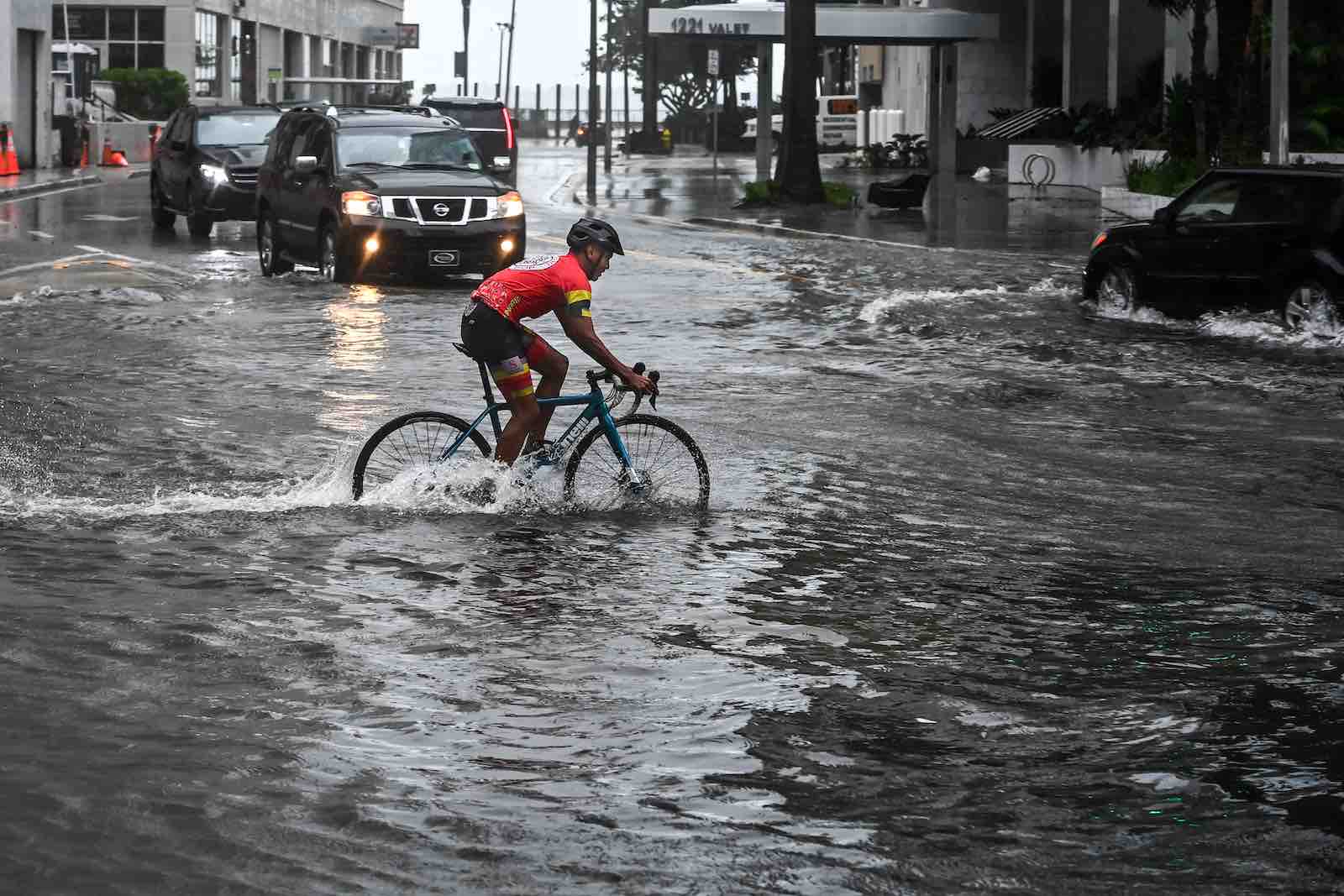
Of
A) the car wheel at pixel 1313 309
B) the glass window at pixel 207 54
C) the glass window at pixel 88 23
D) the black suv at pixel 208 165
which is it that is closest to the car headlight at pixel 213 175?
the black suv at pixel 208 165

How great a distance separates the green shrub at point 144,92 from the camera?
70.8 m

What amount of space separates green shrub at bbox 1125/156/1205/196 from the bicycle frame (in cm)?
2740

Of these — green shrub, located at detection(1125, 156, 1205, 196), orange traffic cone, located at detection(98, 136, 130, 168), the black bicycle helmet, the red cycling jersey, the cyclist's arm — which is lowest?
the cyclist's arm

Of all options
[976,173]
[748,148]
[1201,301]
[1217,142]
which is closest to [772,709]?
[1201,301]

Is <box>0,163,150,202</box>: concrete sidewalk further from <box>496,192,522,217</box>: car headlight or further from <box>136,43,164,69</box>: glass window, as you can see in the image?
<box>136,43,164,69</box>: glass window

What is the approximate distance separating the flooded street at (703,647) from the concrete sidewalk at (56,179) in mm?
28026

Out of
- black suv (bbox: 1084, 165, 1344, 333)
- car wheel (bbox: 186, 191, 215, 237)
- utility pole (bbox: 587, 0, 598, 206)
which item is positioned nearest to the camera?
black suv (bbox: 1084, 165, 1344, 333)

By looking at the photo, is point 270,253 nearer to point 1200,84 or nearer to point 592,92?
point 1200,84

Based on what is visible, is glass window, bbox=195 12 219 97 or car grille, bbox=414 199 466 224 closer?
car grille, bbox=414 199 466 224

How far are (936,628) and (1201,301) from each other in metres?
12.3

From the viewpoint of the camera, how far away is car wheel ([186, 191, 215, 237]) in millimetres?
31641

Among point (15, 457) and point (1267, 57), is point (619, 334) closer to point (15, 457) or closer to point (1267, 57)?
point (15, 457)

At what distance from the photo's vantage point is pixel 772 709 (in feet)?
22.7

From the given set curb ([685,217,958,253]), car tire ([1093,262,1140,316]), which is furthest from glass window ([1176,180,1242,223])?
curb ([685,217,958,253])
